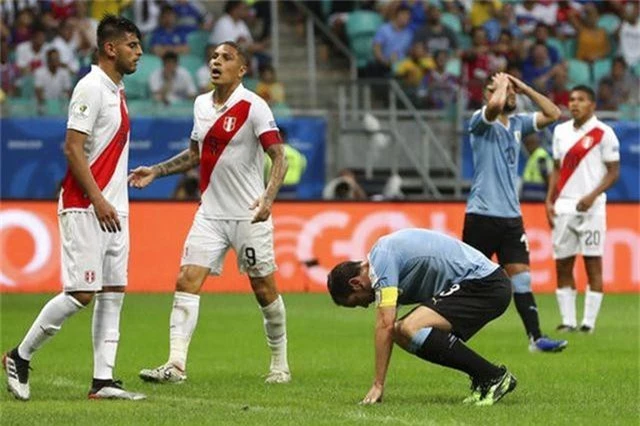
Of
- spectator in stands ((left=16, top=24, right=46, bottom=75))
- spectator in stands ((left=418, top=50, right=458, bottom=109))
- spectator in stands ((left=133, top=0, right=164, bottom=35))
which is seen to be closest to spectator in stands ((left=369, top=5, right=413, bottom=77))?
spectator in stands ((left=418, top=50, right=458, bottom=109))

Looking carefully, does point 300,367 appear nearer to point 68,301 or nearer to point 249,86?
point 68,301

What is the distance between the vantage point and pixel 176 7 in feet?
94.3

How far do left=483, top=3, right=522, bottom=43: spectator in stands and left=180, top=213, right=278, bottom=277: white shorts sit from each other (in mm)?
18354

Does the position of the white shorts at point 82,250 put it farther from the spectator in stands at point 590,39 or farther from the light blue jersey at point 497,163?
the spectator in stands at point 590,39

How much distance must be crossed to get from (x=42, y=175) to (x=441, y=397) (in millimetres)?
15163

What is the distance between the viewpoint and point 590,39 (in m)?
31.2

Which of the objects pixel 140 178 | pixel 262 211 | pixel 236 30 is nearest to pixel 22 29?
pixel 236 30

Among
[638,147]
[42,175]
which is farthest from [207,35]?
[638,147]

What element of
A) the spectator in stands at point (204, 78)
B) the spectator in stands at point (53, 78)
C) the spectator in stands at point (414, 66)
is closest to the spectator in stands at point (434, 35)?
the spectator in stands at point (414, 66)

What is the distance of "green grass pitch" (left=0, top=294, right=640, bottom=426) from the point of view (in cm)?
1046

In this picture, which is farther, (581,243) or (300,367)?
(581,243)

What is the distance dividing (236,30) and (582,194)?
1151 centimetres

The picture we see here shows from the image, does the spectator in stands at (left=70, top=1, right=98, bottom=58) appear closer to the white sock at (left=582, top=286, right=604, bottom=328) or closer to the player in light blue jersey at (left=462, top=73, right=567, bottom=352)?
the white sock at (left=582, top=286, right=604, bottom=328)

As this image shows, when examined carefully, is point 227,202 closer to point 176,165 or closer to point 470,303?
point 176,165
